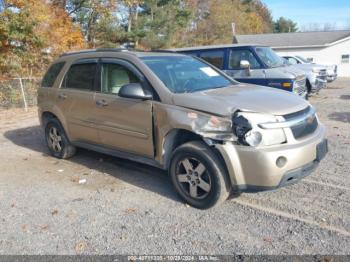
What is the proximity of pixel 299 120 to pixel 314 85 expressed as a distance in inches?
405

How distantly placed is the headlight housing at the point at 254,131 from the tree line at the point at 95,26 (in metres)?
13.3

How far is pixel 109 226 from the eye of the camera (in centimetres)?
393

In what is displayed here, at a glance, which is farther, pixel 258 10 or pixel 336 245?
pixel 258 10

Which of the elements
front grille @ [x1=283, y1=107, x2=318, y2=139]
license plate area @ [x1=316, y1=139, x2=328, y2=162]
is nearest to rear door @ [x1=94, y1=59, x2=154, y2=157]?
front grille @ [x1=283, y1=107, x2=318, y2=139]

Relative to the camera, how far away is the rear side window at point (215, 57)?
1005 centimetres

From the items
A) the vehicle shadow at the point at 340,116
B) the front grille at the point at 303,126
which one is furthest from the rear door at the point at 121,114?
the vehicle shadow at the point at 340,116

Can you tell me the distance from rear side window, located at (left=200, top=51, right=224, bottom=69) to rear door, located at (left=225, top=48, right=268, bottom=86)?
23 centimetres

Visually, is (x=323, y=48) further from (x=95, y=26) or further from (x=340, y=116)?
(x=340, y=116)

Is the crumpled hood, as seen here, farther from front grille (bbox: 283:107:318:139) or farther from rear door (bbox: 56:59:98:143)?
rear door (bbox: 56:59:98:143)

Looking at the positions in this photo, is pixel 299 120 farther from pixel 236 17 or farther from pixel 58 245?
pixel 236 17

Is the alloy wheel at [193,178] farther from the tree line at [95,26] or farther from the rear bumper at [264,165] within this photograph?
the tree line at [95,26]

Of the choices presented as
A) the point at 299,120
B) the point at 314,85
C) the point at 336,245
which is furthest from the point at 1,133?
the point at 314,85

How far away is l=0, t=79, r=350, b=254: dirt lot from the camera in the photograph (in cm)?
347

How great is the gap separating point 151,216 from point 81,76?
278 cm
